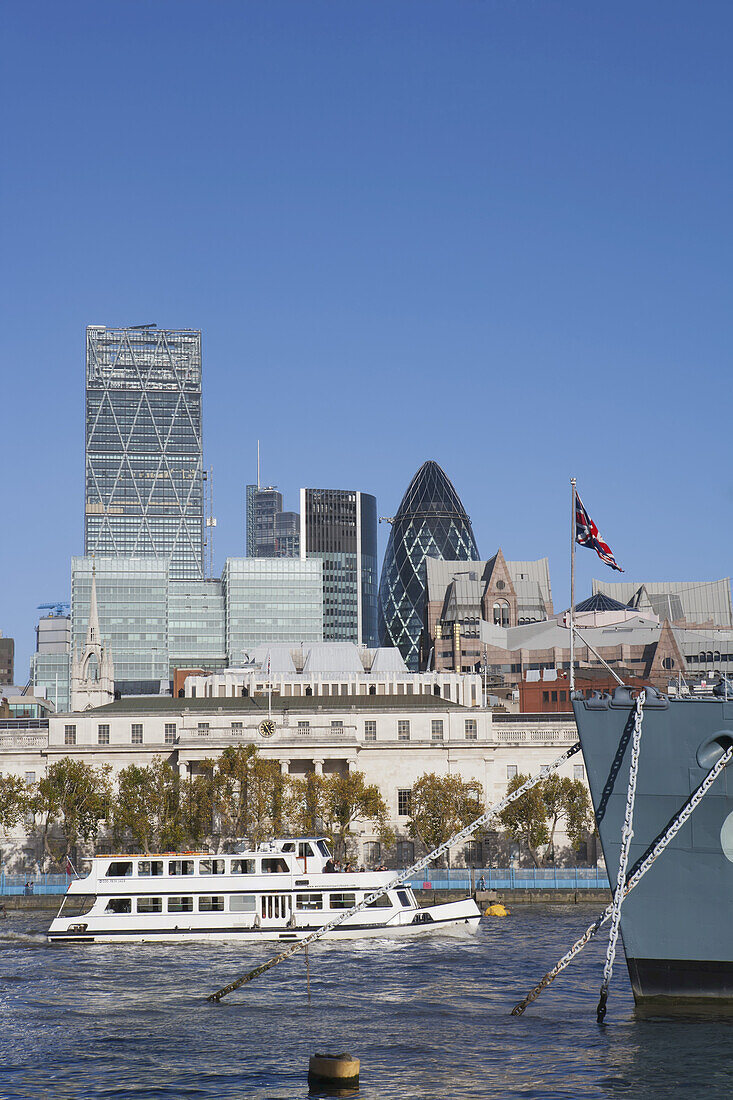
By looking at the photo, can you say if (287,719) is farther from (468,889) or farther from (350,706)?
(468,889)

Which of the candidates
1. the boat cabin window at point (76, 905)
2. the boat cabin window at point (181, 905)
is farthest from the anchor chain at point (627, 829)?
the boat cabin window at point (76, 905)

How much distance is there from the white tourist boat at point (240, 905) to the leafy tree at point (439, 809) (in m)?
34.1

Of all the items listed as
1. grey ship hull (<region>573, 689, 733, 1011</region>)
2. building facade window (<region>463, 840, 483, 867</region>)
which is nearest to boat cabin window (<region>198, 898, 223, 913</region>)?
grey ship hull (<region>573, 689, 733, 1011</region>)

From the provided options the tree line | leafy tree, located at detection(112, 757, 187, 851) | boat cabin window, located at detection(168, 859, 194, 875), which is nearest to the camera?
boat cabin window, located at detection(168, 859, 194, 875)

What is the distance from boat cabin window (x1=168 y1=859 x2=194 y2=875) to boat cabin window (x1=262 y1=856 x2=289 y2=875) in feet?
13.2

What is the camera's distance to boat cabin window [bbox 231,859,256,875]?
79.7 metres

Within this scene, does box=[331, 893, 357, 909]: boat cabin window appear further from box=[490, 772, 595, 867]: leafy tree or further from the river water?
box=[490, 772, 595, 867]: leafy tree

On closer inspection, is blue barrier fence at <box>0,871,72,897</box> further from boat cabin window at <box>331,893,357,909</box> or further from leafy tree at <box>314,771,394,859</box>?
boat cabin window at <box>331,893,357,909</box>

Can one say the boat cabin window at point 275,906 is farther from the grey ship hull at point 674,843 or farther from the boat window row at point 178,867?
the grey ship hull at point 674,843

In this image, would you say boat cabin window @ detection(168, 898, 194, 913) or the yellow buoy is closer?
the yellow buoy

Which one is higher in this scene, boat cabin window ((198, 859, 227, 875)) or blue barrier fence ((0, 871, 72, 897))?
boat cabin window ((198, 859, 227, 875))

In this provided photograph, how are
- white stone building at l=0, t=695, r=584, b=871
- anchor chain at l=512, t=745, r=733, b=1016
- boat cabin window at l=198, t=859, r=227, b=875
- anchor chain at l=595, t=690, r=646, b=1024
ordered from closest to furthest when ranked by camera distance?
anchor chain at l=595, t=690, r=646, b=1024 < anchor chain at l=512, t=745, r=733, b=1016 < boat cabin window at l=198, t=859, r=227, b=875 < white stone building at l=0, t=695, r=584, b=871

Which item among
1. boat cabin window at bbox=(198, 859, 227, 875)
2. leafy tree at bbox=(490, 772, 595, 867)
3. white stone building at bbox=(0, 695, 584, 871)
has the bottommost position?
boat cabin window at bbox=(198, 859, 227, 875)

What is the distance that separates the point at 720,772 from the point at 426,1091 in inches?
525
